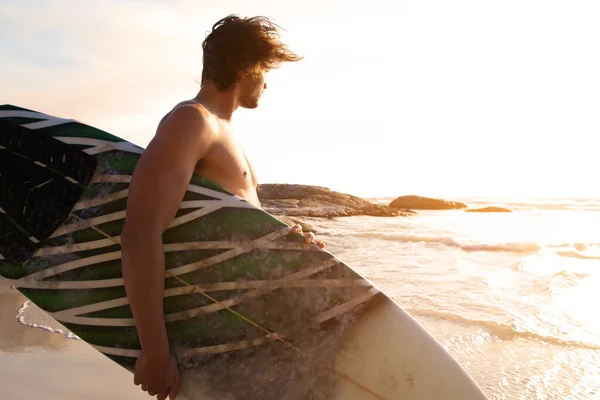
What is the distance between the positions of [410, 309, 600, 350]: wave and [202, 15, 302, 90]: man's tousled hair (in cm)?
291

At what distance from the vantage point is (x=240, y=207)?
5.96 feet

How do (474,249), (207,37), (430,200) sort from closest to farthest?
1. (207,37)
2. (474,249)
3. (430,200)

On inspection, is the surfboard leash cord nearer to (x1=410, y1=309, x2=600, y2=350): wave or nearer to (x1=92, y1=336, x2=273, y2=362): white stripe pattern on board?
(x1=92, y1=336, x2=273, y2=362): white stripe pattern on board

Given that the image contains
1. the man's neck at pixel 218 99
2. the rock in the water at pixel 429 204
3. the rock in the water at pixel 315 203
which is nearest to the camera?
the man's neck at pixel 218 99

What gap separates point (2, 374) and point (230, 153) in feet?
6.78

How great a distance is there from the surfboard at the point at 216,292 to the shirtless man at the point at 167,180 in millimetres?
147

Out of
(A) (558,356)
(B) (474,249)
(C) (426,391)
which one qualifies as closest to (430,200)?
(B) (474,249)

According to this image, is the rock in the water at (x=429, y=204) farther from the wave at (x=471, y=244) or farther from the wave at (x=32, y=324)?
the wave at (x=32, y=324)

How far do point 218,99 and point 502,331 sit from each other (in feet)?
9.96

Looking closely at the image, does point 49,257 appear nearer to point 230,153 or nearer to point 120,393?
point 230,153

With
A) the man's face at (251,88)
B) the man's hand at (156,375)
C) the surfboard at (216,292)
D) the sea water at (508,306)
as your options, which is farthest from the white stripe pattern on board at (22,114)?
the sea water at (508,306)

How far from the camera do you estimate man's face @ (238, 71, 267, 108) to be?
2055 millimetres

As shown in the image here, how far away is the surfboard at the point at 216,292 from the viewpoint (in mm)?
1748

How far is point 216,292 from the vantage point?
1771 mm
